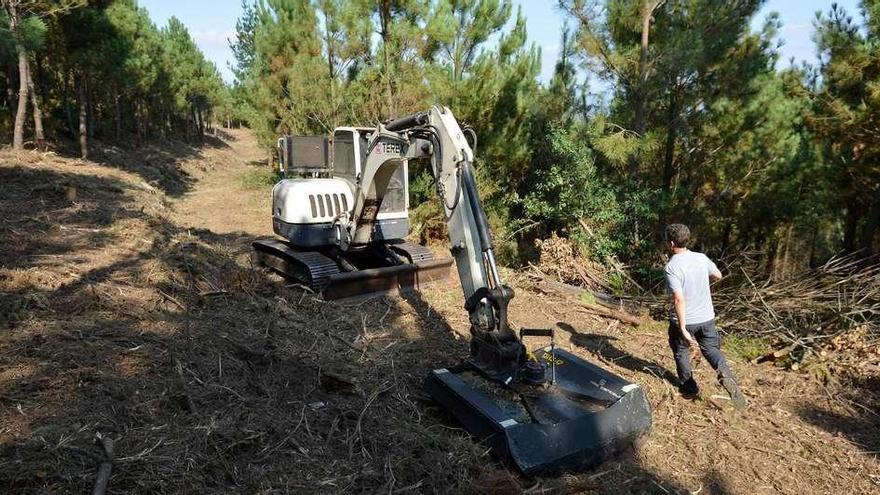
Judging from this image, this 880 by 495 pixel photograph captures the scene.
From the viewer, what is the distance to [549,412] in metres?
3.69

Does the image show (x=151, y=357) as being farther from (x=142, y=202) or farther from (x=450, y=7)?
(x=450, y=7)

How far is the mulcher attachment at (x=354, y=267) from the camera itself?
268 inches

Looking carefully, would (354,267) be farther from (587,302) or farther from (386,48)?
(386,48)

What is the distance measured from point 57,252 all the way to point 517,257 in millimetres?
7737

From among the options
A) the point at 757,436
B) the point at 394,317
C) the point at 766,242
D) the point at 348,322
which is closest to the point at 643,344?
the point at 757,436

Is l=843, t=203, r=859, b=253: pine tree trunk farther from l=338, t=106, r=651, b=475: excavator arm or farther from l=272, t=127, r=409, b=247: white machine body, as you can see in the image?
l=338, t=106, r=651, b=475: excavator arm

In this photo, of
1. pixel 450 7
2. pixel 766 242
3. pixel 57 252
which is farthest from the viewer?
pixel 766 242

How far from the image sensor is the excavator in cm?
358

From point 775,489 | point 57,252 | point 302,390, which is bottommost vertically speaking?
point 775,489

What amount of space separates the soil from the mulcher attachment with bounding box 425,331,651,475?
134 millimetres

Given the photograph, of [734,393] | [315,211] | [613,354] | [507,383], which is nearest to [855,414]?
[734,393]

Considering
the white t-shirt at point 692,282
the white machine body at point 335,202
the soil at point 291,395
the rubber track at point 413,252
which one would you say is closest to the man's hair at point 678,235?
the white t-shirt at point 692,282

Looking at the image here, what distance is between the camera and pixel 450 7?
1074 centimetres

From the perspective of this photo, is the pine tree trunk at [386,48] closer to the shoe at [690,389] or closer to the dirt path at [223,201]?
the dirt path at [223,201]
